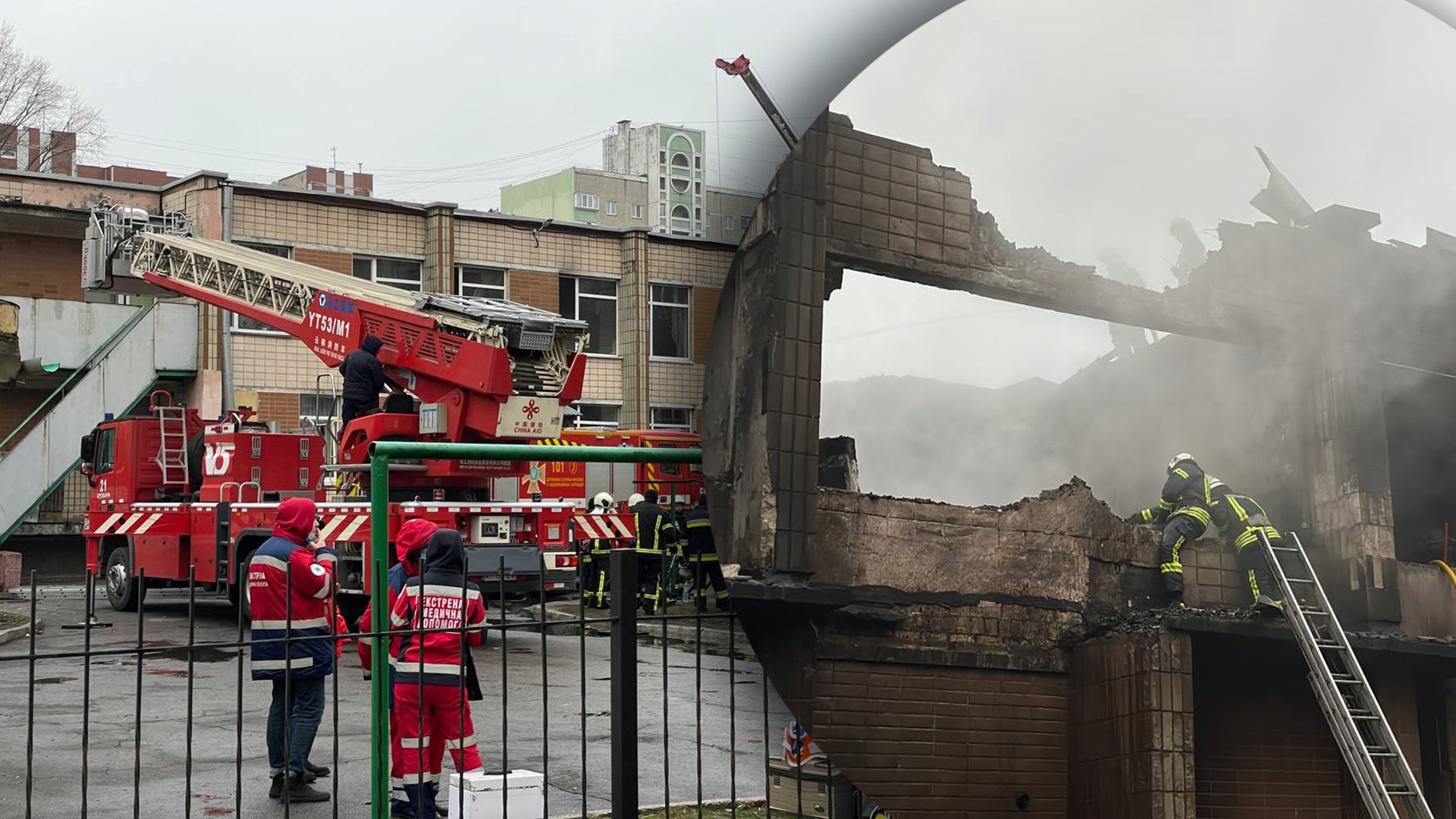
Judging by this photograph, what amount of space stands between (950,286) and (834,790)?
0.87 metres

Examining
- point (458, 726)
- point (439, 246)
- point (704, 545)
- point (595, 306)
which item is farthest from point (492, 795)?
point (595, 306)

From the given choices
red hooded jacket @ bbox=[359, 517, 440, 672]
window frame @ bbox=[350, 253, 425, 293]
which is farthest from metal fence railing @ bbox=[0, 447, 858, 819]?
window frame @ bbox=[350, 253, 425, 293]

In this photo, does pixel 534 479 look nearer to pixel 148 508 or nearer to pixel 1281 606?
pixel 148 508

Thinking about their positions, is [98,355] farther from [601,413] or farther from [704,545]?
[704,545]

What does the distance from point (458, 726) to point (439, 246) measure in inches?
919

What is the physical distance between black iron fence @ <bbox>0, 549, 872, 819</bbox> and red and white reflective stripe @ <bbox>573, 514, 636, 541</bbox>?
1.38 metres

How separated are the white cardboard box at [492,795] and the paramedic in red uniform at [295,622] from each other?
4.61 ft

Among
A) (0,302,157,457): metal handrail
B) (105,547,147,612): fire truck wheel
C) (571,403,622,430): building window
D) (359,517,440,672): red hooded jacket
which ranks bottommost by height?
(105,547,147,612): fire truck wheel

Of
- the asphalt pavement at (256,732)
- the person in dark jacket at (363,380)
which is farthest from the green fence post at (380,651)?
the person in dark jacket at (363,380)

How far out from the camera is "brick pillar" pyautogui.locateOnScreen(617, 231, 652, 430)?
28.8 meters

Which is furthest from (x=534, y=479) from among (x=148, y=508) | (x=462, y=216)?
(x=462, y=216)

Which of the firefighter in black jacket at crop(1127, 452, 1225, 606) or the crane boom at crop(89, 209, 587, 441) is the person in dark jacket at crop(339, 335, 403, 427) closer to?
the crane boom at crop(89, 209, 587, 441)

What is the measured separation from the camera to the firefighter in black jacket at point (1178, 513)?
190 centimetres

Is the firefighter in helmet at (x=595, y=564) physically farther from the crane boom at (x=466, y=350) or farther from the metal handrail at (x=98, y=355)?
the metal handrail at (x=98, y=355)
